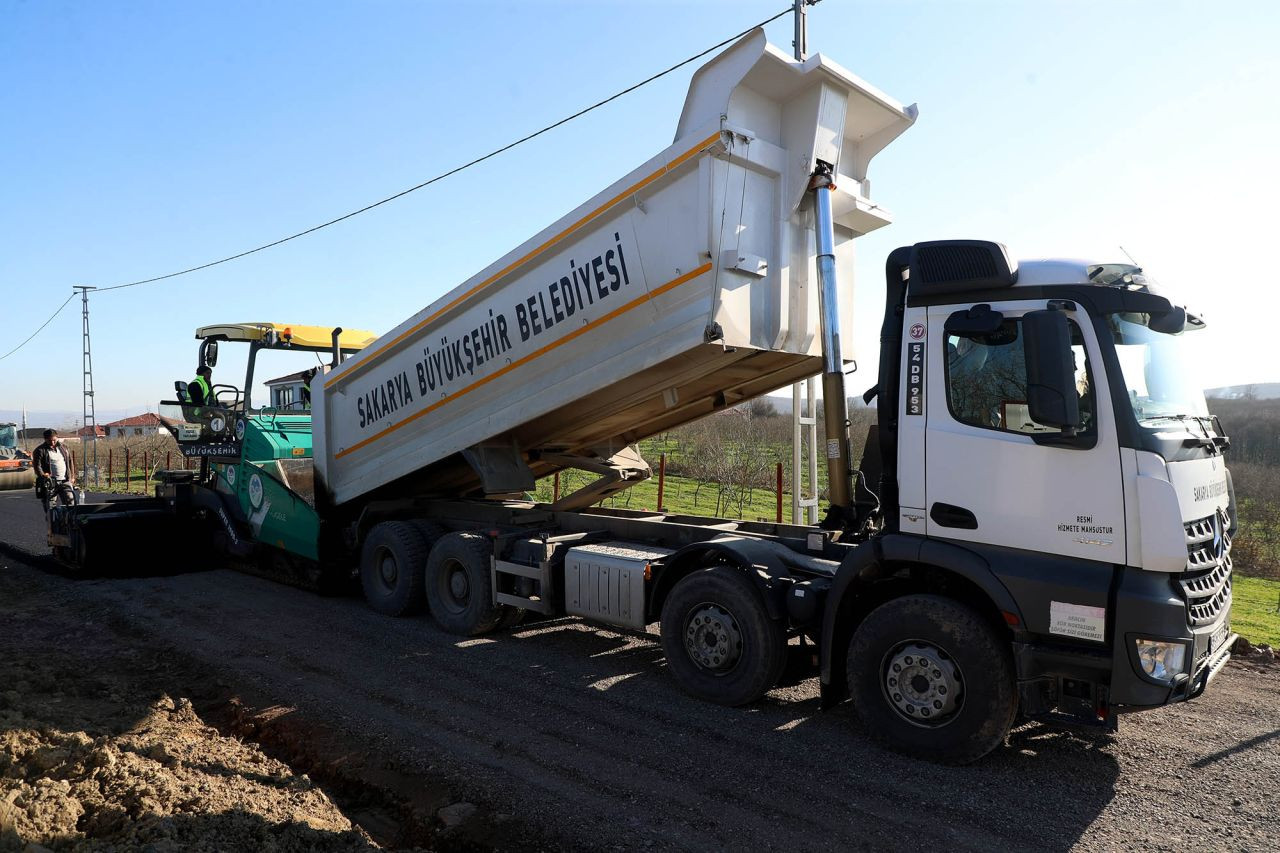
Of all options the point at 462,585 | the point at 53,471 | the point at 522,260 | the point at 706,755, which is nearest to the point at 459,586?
the point at 462,585

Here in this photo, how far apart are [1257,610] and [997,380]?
8.02m

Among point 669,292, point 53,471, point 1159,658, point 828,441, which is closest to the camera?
point 1159,658

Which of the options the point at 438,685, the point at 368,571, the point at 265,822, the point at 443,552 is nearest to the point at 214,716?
the point at 438,685

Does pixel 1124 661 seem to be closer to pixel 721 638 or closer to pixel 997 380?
pixel 997 380

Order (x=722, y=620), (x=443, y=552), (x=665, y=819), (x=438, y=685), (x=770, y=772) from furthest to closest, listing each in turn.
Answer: (x=443, y=552), (x=438, y=685), (x=722, y=620), (x=770, y=772), (x=665, y=819)

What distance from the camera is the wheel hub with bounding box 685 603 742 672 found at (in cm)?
516

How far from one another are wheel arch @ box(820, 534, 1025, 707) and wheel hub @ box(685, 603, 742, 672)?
0.64 metres

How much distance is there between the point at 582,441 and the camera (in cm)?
768

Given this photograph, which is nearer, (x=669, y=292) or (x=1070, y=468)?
(x=1070, y=468)

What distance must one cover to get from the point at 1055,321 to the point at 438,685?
175 inches

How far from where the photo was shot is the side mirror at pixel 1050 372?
381cm

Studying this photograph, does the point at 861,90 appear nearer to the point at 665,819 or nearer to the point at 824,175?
the point at 824,175

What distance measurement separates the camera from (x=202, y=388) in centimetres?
927

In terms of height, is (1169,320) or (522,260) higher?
(522,260)
